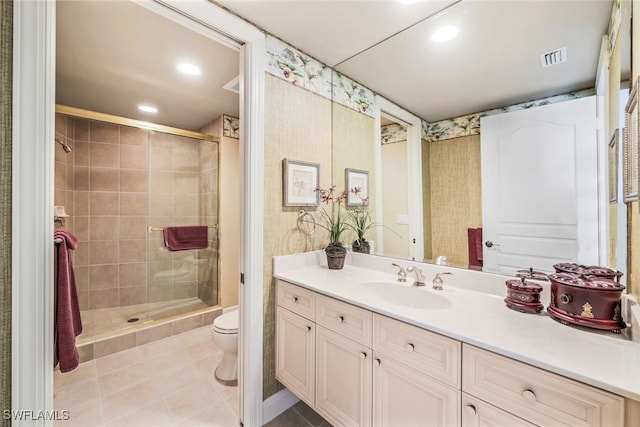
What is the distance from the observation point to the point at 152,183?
9.99ft

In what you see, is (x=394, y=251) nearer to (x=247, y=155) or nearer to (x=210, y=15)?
(x=247, y=155)

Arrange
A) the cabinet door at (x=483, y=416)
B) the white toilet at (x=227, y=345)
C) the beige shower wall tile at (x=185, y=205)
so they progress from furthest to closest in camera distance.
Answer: the beige shower wall tile at (x=185, y=205) → the white toilet at (x=227, y=345) → the cabinet door at (x=483, y=416)

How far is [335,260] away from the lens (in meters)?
1.72

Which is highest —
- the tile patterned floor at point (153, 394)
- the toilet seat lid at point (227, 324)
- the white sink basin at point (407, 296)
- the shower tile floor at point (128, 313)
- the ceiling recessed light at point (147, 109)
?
the ceiling recessed light at point (147, 109)

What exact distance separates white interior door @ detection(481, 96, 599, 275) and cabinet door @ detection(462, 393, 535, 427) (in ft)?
2.19

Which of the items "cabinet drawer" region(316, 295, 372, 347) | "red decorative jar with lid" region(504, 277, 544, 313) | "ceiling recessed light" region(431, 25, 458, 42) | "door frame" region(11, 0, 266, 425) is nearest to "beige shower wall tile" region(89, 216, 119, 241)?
"door frame" region(11, 0, 266, 425)

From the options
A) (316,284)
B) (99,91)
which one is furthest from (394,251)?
(99,91)

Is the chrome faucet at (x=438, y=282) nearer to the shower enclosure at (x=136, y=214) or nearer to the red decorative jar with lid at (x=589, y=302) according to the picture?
the red decorative jar with lid at (x=589, y=302)

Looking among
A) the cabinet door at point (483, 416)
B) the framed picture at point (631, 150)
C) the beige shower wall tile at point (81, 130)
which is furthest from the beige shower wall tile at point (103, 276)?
the framed picture at point (631, 150)

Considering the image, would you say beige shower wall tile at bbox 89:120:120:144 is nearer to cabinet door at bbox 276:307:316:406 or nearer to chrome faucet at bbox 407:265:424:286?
cabinet door at bbox 276:307:316:406

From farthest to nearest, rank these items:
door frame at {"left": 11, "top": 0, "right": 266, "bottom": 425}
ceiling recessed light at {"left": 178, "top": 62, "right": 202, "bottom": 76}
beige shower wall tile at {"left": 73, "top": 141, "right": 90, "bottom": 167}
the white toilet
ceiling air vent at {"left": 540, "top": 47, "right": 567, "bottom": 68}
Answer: beige shower wall tile at {"left": 73, "top": 141, "right": 90, "bottom": 167}
ceiling recessed light at {"left": 178, "top": 62, "right": 202, "bottom": 76}
the white toilet
ceiling air vent at {"left": 540, "top": 47, "right": 567, "bottom": 68}
door frame at {"left": 11, "top": 0, "right": 266, "bottom": 425}

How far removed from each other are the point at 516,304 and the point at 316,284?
2.88ft

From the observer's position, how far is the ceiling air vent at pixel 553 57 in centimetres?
110

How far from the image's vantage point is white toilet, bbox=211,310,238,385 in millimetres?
1839
